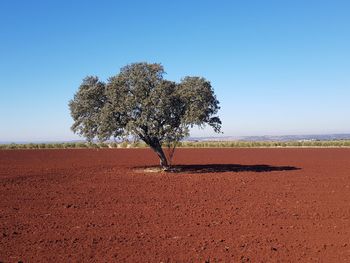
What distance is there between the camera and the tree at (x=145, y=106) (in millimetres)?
35250

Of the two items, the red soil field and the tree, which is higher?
the tree

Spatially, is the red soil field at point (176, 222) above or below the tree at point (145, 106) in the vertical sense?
below

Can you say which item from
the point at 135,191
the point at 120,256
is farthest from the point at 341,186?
the point at 120,256

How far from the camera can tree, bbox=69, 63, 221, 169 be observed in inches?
1388

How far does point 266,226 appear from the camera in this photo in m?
15.2

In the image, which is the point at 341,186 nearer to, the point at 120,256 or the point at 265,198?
the point at 265,198

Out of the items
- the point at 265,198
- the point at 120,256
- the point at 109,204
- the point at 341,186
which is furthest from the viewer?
the point at 341,186

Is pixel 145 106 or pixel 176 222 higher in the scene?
pixel 145 106

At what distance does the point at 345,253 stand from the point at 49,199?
1544 cm

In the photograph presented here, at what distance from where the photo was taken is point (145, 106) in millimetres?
35438

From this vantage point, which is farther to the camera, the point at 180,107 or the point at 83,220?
the point at 180,107

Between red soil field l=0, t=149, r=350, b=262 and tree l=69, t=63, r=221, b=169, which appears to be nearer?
red soil field l=0, t=149, r=350, b=262

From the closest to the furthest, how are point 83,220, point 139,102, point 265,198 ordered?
1. point 83,220
2. point 265,198
3. point 139,102

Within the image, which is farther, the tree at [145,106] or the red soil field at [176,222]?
the tree at [145,106]
